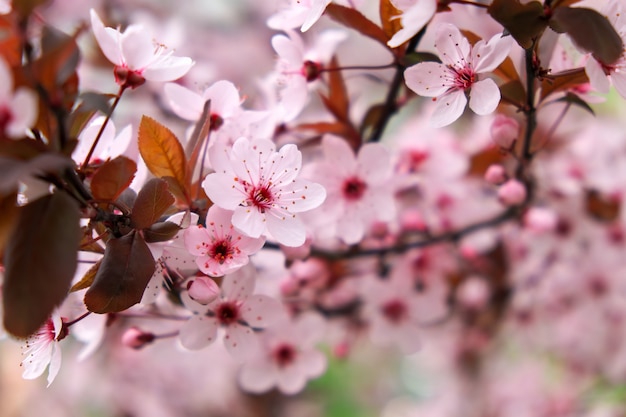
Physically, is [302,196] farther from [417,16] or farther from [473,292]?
[473,292]

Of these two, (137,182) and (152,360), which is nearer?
(137,182)

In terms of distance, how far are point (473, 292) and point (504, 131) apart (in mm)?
515

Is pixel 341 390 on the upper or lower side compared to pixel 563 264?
lower

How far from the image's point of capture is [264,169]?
0.58 m

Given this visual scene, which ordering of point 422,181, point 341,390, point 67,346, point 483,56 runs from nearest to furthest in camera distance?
point 483,56 → point 422,181 → point 67,346 → point 341,390

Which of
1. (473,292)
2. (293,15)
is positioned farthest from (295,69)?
(473,292)

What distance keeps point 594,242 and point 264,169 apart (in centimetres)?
74

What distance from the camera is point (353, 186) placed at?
Answer: 29.3 inches

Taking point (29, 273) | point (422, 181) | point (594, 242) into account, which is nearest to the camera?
point (29, 273)

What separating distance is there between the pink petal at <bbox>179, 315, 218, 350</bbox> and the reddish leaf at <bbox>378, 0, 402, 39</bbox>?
0.35m

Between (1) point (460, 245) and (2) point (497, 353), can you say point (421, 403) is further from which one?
(1) point (460, 245)

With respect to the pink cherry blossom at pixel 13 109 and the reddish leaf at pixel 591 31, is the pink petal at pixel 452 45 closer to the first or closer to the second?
the reddish leaf at pixel 591 31

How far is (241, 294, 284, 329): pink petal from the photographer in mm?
649

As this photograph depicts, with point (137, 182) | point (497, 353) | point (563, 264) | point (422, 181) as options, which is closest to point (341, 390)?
point (497, 353)
